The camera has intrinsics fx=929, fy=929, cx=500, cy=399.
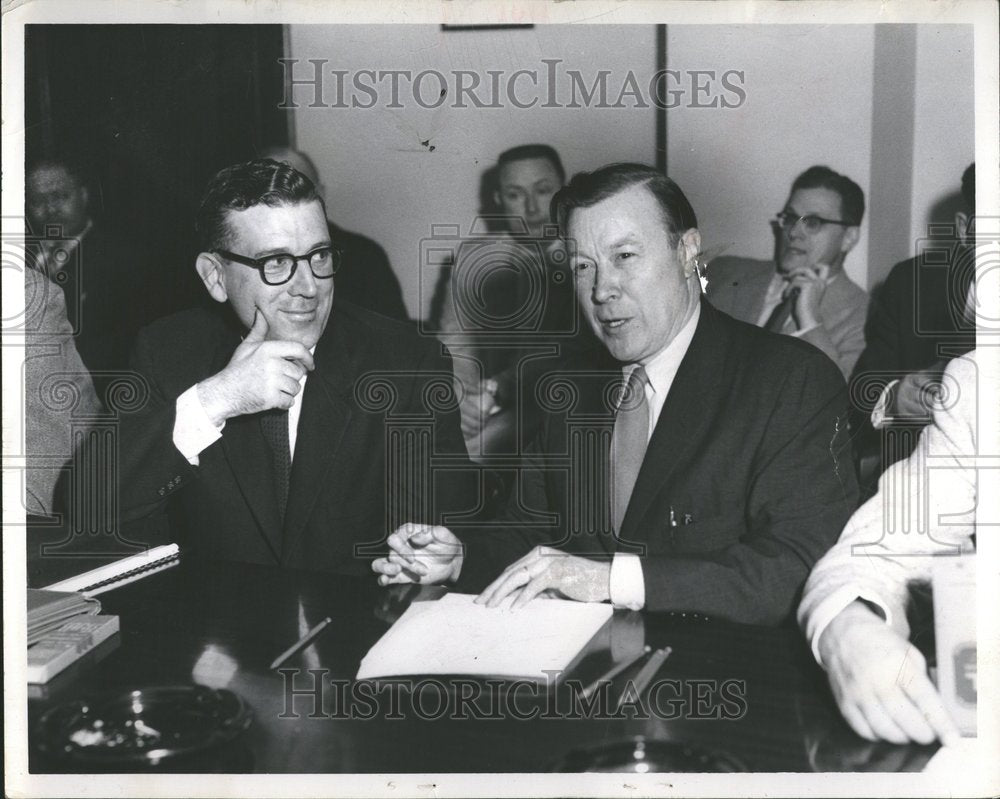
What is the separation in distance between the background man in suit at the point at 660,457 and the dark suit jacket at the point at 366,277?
0.38 m

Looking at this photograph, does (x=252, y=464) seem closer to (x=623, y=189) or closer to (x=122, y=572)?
(x=122, y=572)

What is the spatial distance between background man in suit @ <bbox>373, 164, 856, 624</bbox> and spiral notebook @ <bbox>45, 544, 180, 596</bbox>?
0.47 m

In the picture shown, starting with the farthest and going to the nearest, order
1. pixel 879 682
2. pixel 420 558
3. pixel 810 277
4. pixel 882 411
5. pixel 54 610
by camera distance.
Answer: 1. pixel 810 277
2. pixel 882 411
3. pixel 420 558
4. pixel 54 610
5. pixel 879 682

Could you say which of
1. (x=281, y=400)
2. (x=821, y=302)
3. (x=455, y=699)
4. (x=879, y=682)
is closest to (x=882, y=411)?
(x=821, y=302)

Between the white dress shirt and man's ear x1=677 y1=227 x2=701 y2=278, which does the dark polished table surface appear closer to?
the white dress shirt

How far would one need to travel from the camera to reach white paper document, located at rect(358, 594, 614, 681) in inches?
53.7


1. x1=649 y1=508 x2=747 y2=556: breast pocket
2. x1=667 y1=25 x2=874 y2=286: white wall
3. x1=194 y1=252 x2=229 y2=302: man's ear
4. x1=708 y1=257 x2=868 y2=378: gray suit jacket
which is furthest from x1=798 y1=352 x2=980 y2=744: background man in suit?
x1=194 y1=252 x2=229 y2=302: man's ear

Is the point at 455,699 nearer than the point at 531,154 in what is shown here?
Yes

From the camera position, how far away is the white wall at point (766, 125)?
5.94 feet

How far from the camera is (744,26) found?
5.87ft

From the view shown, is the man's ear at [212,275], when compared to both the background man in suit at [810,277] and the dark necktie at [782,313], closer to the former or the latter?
the background man in suit at [810,277]

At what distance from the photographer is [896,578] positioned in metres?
1.59

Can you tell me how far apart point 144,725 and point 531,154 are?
127 centimetres

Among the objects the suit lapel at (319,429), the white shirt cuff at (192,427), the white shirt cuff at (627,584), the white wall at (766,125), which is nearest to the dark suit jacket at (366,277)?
the suit lapel at (319,429)
